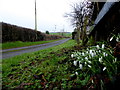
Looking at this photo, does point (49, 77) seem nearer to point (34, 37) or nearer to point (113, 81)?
point (113, 81)

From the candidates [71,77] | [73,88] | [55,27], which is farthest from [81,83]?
[55,27]

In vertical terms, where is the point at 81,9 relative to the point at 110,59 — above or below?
above

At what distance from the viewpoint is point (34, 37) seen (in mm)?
26281

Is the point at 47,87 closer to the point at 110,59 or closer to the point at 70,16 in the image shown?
the point at 110,59

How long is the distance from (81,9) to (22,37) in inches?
472

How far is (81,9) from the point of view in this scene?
48.1ft

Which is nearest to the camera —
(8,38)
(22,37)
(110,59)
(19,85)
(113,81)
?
(113,81)

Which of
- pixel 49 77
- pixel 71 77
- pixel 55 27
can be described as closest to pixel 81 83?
pixel 71 77

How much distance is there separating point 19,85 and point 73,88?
4.62 feet

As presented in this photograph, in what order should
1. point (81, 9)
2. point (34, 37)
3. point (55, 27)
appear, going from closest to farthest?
point (81, 9), point (34, 37), point (55, 27)

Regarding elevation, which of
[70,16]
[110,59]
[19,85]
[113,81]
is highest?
[70,16]

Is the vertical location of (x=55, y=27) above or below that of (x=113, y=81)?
above

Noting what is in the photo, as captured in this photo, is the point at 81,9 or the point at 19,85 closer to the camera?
the point at 19,85

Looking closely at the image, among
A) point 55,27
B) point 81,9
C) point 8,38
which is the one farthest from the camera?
point 55,27
